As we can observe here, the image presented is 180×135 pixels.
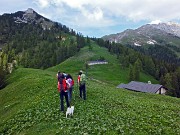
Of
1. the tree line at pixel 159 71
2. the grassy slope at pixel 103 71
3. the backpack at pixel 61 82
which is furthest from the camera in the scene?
the grassy slope at pixel 103 71

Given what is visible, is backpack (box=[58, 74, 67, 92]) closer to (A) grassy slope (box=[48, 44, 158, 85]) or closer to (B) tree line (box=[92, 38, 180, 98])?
(B) tree line (box=[92, 38, 180, 98])

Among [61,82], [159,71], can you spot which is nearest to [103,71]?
[159,71]

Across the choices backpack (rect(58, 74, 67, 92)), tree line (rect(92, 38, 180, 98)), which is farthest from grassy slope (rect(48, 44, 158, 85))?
backpack (rect(58, 74, 67, 92))

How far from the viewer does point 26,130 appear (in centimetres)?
2295

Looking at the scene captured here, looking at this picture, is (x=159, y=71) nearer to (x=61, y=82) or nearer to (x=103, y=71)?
(x=103, y=71)

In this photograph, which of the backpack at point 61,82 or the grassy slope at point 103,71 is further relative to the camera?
the grassy slope at point 103,71

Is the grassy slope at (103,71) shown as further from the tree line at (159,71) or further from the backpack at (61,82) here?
the backpack at (61,82)

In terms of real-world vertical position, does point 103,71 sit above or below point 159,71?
above

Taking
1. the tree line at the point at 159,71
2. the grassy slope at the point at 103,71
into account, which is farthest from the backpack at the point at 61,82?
the grassy slope at the point at 103,71

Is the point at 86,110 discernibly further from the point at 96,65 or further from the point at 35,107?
the point at 96,65

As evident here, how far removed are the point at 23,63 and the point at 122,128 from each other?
164 meters

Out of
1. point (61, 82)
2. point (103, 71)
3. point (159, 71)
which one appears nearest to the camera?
point (61, 82)

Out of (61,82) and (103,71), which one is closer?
(61,82)

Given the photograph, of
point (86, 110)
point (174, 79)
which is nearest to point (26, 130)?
point (86, 110)
